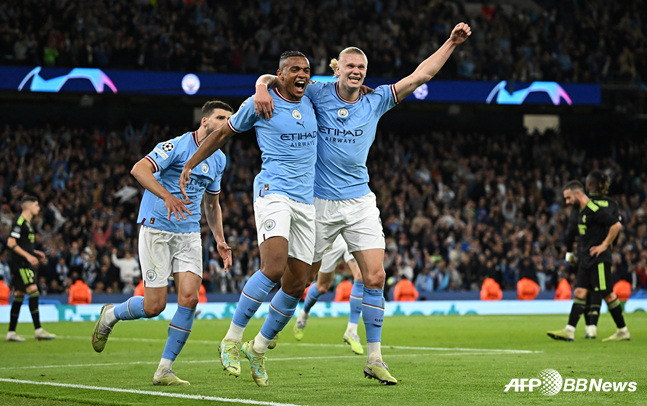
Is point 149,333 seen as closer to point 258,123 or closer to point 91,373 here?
point 91,373

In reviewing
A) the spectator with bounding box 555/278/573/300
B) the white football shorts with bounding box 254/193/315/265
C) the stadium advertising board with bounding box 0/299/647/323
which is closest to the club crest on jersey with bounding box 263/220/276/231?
the white football shorts with bounding box 254/193/315/265

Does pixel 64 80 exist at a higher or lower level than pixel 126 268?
higher

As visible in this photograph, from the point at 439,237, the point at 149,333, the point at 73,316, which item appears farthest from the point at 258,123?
the point at 439,237

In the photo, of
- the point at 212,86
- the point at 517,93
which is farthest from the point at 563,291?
the point at 212,86

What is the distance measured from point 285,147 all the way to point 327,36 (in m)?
22.4

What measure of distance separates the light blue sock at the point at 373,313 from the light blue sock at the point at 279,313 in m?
0.61

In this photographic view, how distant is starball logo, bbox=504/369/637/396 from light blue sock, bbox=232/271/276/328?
6.85ft

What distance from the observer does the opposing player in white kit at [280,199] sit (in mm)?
7574

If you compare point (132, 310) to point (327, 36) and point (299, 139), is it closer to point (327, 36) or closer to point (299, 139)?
point (299, 139)

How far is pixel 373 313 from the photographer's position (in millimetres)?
7965

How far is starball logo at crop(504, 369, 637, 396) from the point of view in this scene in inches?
284

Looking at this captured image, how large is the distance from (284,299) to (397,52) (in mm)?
22844

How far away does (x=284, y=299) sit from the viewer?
26.0 ft

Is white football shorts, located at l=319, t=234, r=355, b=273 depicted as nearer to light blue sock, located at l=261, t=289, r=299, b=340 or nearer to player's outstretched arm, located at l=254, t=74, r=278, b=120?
light blue sock, located at l=261, t=289, r=299, b=340
